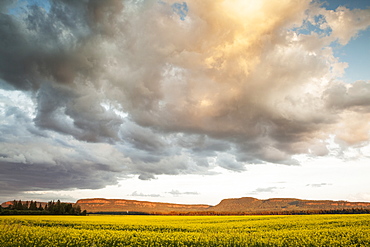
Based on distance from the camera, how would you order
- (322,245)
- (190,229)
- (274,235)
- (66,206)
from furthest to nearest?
(66,206), (190,229), (274,235), (322,245)

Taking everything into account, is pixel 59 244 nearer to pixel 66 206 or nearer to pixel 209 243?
pixel 209 243

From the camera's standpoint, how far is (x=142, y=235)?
35.8 metres

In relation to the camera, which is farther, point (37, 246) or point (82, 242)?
point (82, 242)

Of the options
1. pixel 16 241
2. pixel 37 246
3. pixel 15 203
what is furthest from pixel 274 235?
pixel 15 203

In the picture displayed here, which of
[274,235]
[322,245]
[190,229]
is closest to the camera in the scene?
[322,245]

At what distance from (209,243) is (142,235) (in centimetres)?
1092

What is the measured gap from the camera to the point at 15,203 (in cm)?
17912

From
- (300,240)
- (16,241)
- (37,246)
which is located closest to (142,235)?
(37,246)

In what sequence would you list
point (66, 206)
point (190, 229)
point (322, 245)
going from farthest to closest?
point (66, 206) → point (190, 229) → point (322, 245)

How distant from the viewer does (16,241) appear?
100 ft

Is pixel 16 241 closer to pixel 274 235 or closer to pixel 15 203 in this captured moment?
pixel 274 235

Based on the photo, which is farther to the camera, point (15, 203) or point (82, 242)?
point (15, 203)

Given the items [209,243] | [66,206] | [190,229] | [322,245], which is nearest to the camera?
[322,245]

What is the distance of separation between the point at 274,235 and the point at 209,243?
10794 mm
